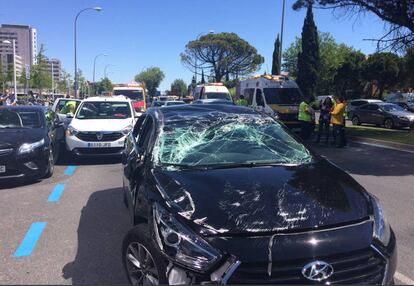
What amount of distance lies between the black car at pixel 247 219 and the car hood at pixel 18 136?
4.66m

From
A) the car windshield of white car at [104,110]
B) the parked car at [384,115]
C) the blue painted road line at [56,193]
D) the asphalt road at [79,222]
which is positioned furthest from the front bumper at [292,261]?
the parked car at [384,115]

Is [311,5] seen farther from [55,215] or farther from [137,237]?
[137,237]

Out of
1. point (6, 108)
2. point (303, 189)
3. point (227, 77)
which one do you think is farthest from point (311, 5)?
point (227, 77)

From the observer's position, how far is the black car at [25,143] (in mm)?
8102

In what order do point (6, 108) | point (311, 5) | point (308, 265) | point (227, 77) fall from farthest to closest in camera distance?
point (227, 77) → point (311, 5) → point (6, 108) → point (308, 265)

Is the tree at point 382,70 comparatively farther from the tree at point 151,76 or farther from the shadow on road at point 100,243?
the tree at point 151,76

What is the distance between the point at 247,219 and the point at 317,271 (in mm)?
590

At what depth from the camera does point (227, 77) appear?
80.3 m

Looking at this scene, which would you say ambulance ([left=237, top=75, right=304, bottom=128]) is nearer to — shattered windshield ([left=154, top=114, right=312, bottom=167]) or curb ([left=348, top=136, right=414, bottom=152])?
curb ([left=348, top=136, right=414, bottom=152])

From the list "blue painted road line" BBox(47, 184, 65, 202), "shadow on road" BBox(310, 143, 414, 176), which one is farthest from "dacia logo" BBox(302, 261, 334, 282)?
"shadow on road" BBox(310, 143, 414, 176)

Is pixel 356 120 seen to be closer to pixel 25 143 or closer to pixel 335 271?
pixel 25 143

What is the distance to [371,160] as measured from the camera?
39.1 feet

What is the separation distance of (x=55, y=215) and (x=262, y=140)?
3.46 m

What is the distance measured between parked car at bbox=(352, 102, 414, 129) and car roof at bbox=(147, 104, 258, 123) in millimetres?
19529
